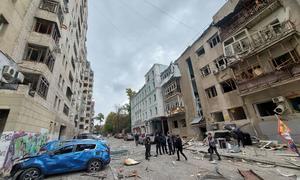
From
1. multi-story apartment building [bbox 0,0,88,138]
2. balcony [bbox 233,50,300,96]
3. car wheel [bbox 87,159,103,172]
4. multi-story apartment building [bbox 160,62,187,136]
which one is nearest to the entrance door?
multi-story apartment building [bbox 0,0,88,138]

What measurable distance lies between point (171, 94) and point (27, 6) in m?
24.0

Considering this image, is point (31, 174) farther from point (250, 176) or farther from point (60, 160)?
point (250, 176)

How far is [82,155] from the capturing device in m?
8.33

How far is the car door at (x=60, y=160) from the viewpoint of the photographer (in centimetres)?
756

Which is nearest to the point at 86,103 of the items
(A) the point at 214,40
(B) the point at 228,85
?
(A) the point at 214,40

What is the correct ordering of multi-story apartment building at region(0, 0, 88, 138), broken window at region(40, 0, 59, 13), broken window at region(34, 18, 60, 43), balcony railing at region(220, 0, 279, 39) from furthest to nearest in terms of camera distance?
broken window at region(40, 0, 59, 13), broken window at region(34, 18, 60, 43), balcony railing at region(220, 0, 279, 39), multi-story apartment building at region(0, 0, 88, 138)

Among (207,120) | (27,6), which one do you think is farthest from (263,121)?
(27,6)

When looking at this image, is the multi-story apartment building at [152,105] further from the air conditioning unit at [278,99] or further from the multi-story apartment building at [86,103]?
the multi-story apartment building at [86,103]

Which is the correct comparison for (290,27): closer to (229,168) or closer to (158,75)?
(229,168)

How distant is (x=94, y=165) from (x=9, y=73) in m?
6.49

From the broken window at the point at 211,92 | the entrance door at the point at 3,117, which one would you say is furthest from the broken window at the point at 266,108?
the entrance door at the point at 3,117

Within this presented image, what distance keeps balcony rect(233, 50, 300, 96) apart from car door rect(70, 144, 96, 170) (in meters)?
15.1

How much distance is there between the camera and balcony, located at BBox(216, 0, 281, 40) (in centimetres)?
1323

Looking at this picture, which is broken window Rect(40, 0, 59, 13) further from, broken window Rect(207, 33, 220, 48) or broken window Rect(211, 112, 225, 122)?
broken window Rect(211, 112, 225, 122)
